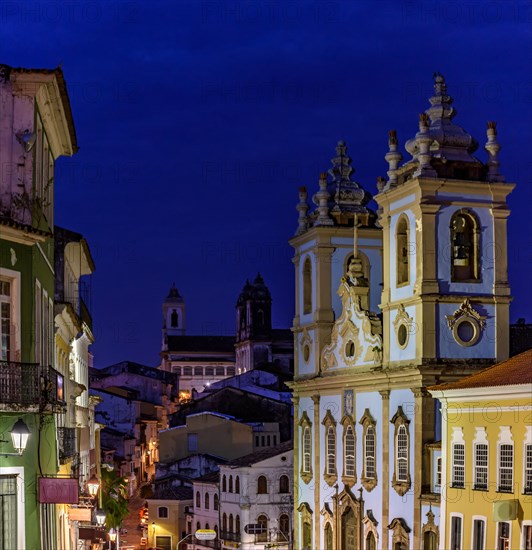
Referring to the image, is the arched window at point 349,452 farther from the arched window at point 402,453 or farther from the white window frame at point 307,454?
the arched window at point 402,453

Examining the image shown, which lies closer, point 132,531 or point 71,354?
point 71,354

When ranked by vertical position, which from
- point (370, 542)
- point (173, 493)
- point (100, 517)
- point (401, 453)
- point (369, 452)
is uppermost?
point (401, 453)

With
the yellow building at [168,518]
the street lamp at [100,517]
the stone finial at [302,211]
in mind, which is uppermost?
the stone finial at [302,211]

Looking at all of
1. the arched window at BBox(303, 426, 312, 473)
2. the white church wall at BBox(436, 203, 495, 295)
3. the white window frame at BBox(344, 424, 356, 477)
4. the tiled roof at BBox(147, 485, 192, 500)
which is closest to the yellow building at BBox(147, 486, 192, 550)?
the tiled roof at BBox(147, 485, 192, 500)

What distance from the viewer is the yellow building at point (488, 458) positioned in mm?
33031

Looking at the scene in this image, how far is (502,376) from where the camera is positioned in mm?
35625

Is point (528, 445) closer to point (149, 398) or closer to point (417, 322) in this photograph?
point (417, 322)

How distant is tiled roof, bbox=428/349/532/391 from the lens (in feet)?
111

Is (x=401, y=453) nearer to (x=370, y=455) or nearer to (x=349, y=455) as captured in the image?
(x=370, y=455)

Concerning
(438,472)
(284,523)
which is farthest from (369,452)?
(284,523)

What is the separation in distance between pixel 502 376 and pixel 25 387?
1913cm

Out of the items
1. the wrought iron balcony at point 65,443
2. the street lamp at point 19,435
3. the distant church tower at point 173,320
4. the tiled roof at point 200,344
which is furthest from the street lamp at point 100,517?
the distant church tower at point 173,320

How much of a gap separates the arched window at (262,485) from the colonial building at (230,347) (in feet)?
173

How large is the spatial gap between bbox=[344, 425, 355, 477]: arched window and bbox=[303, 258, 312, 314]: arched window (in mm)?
7966
